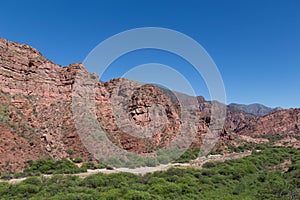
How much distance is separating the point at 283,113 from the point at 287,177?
3525 inches

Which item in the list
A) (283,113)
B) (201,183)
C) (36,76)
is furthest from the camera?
(283,113)

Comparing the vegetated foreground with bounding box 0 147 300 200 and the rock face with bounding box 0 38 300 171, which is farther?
the rock face with bounding box 0 38 300 171

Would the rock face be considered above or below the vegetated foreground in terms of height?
above

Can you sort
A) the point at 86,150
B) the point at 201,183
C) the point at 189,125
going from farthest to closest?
the point at 189,125
the point at 86,150
the point at 201,183

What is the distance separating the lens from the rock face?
116 ft

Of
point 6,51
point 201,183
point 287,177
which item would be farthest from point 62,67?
point 287,177

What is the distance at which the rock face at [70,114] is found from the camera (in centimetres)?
3525

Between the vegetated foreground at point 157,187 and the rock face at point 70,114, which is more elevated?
the rock face at point 70,114

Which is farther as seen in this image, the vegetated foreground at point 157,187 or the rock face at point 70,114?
the rock face at point 70,114

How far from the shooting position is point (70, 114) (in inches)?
1694

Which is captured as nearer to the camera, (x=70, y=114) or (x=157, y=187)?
(x=157, y=187)

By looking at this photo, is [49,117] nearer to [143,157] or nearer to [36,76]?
[36,76]

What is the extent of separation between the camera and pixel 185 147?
52125 mm

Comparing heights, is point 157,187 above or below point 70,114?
below
